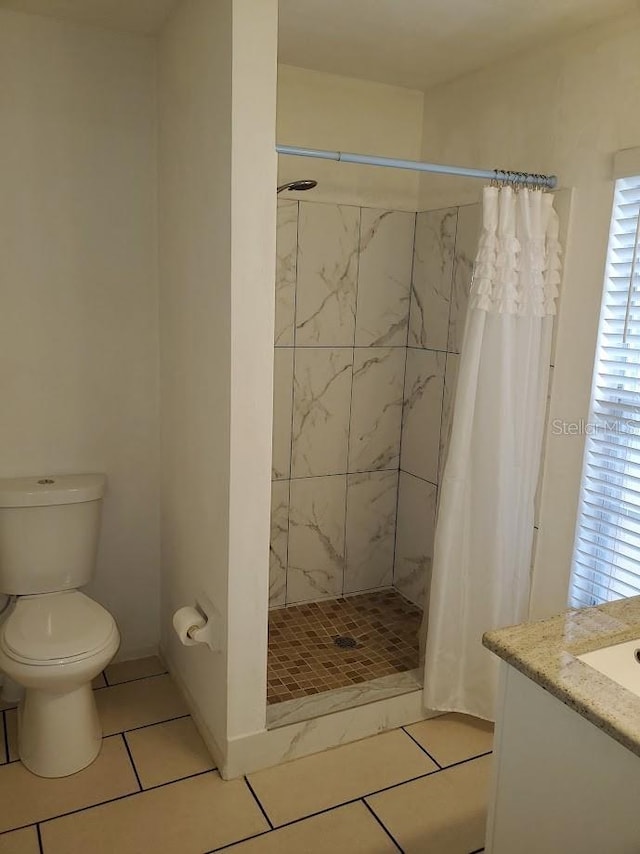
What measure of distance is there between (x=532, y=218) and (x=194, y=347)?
1.15 metres

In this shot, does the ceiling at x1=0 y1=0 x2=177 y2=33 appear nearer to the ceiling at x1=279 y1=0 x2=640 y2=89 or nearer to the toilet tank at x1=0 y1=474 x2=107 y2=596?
the ceiling at x1=279 y1=0 x2=640 y2=89

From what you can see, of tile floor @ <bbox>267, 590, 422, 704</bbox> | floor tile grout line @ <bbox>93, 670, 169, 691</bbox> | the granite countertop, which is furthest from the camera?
floor tile grout line @ <bbox>93, 670, 169, 691</bbox>

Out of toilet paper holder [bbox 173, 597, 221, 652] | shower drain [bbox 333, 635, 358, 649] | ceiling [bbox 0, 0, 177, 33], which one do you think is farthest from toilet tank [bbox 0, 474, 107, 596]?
ceiling [bbox 0, 0, 177, 33]

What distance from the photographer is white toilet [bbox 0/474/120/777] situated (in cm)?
219

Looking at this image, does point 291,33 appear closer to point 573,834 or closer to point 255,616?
point 255,616

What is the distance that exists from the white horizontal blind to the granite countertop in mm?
474

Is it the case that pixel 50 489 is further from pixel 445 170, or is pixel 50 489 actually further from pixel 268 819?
pixel 445 170

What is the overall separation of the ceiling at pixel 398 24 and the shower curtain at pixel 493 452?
0.52 m

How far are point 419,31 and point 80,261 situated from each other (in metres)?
1.41

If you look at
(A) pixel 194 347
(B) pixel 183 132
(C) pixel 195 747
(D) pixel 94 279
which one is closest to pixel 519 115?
(B) pixel 183 132

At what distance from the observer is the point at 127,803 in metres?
2.13

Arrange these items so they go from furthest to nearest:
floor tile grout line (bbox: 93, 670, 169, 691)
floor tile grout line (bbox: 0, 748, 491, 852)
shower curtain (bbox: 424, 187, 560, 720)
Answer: floor tile grout line (bbox: 93, 670, 169, 691), shower curtain (bbox: 424, 187, 560, 720), floor tile grout line (bbox: 0, 748, 491, 852)

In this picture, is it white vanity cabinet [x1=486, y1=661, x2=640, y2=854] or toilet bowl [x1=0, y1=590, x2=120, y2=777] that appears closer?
white vanity cabinet [x1=486, y1=661, x2=640, y2=854]

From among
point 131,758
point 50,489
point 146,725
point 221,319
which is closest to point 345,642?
point 146,725
